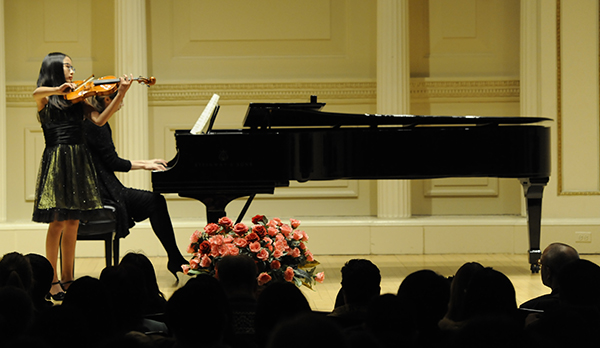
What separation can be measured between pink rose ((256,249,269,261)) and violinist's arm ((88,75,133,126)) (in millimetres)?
1337

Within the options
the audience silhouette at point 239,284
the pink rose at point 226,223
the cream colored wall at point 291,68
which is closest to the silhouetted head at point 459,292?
the audience silhouette at point 239,284

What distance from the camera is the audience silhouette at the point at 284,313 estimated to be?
130 centimetres

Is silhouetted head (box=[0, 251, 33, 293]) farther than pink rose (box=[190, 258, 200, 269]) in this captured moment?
No

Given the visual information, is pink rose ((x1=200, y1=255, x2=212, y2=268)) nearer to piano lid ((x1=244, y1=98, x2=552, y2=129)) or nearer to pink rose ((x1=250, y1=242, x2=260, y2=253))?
pink rose ((x1=250, y1=242, x2=260, y2=253))

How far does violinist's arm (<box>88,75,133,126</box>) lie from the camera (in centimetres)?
377

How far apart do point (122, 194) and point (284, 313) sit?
2699mm

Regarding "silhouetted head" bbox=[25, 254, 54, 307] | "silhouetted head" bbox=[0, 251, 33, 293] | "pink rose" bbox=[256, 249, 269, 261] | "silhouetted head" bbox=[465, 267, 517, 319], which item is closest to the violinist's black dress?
"pink rose" bbox=[256, 249, 269, 261]

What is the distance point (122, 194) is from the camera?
413 cm

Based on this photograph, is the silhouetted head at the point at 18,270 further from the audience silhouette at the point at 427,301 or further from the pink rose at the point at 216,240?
the audience silhouette at the point at 427,301

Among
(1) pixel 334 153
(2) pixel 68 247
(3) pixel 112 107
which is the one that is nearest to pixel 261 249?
(1) pixel 334 153

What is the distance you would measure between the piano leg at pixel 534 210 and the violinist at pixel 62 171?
270 cm

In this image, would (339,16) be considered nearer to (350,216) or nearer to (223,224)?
(350,216)

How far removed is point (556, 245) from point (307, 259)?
130cm

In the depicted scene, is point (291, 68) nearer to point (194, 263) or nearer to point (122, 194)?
point (122, 194)
